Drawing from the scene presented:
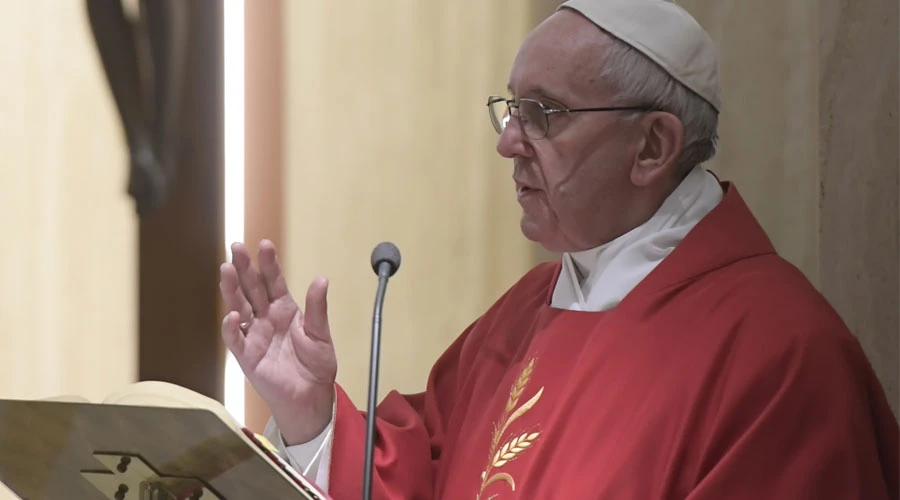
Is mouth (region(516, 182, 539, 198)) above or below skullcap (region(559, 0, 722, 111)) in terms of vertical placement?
below

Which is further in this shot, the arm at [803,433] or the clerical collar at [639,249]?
the clerical collar at [639,249]

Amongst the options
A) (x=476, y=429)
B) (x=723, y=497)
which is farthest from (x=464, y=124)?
(x=723, y=497)

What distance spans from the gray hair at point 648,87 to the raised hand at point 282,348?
0.76 metres

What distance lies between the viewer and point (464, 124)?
3.88m

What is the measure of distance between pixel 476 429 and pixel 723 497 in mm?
704

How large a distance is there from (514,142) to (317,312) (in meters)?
0.55

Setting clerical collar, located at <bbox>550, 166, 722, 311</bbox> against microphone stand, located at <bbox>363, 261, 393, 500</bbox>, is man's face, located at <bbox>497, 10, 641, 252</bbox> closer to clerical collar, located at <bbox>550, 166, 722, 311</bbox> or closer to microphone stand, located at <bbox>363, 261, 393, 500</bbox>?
clerical collar, located at <bbox>550, 166, 722, 311</bbox>

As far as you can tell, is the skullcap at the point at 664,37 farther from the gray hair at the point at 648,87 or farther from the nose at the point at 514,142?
the nose at the point at 514,142

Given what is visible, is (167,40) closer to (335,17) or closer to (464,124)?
(335,17)

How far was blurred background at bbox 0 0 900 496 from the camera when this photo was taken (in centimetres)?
295

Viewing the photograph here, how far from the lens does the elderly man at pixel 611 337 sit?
1.96 meters

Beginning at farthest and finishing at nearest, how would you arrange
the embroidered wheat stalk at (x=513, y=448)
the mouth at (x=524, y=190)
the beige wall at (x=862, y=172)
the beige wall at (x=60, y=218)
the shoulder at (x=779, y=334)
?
1. the beige wall at (x=60, y=218)
2. the beige wall at (x=862, y=172)
3. the mouth at (x=524, y=190)
4. the embroidered wheat stalk at (x=513, y=448)
5. the shoulder at (x=779, y=334)

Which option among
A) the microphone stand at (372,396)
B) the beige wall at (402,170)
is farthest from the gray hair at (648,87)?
the beige wall at (402,170)

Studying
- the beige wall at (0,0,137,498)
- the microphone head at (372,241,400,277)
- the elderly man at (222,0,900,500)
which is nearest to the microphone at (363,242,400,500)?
the microphone head at (372,241,400,277)
